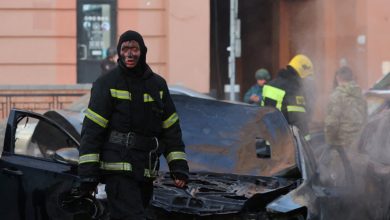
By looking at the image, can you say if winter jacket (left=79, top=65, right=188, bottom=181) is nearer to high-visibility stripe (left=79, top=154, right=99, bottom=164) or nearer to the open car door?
high-visibility stripe (left=79, top=154, right=99, bottom=164)

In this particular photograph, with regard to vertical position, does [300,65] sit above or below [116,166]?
above

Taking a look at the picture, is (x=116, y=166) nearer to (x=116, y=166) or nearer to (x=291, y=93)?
(x=116, y=166)

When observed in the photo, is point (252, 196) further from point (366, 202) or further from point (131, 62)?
point (366, 202)

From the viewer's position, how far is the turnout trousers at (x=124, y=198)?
4.17 m

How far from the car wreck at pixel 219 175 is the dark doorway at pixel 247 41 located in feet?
29.9

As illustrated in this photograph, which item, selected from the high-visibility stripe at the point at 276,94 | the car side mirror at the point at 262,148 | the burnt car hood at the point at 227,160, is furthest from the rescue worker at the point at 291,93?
the car side mirror at the point at 262,148

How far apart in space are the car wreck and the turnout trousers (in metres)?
0.34

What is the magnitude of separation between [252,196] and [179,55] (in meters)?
8.52

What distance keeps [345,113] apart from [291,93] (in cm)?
100

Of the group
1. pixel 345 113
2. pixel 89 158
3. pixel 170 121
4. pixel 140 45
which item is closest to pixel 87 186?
pixel 89 158

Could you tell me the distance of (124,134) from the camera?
13.9ft

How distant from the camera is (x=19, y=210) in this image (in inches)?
176

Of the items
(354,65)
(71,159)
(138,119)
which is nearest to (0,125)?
(71,159)

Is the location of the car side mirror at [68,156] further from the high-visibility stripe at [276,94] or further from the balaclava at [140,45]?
the high-visibility stripe at [276,94]
